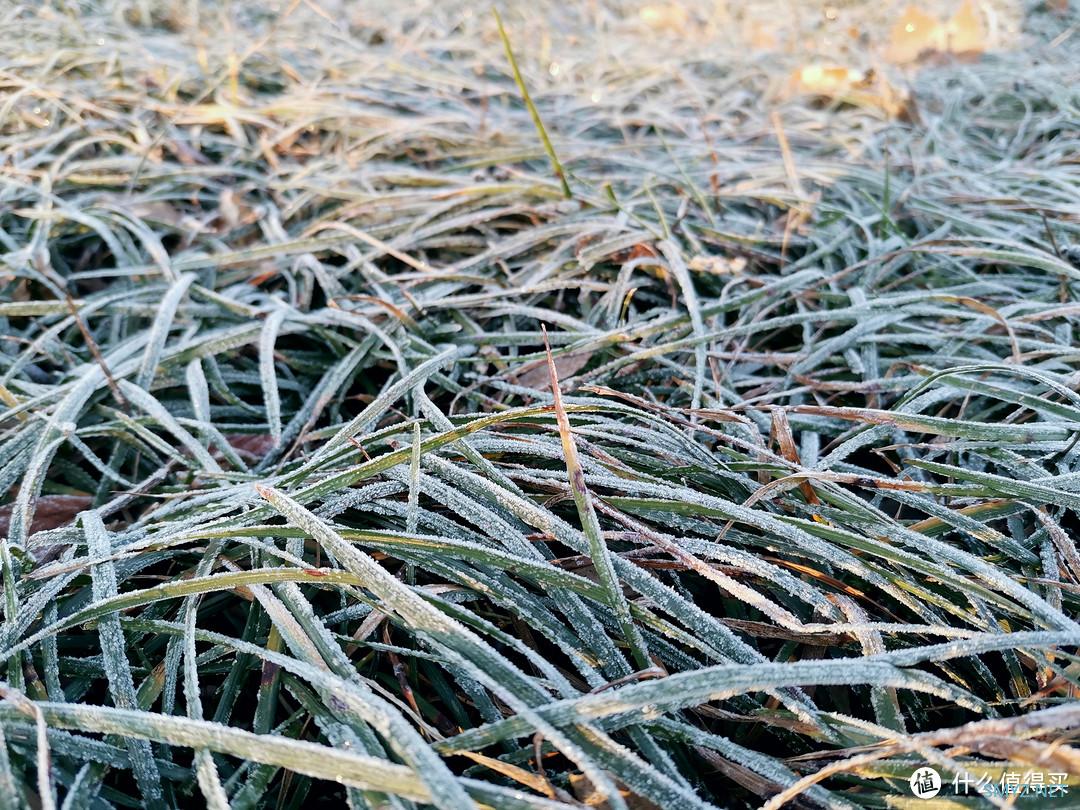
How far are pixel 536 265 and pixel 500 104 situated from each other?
1.17 m

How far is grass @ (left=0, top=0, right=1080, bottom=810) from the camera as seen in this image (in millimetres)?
664

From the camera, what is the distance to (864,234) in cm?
156

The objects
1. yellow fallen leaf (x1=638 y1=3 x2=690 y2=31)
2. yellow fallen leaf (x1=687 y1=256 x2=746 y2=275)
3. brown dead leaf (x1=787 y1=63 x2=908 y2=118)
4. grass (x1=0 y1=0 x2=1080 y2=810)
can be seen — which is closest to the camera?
grass (x1=0 y1=0 x2=1080 y2=810)

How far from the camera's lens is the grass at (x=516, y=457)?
66 cm

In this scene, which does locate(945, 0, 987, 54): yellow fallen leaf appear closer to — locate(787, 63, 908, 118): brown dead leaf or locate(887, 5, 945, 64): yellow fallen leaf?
locate(887, 5, 945, 64): yellow fallen leaf

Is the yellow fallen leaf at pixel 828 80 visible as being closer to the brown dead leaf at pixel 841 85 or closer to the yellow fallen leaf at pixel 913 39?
the brown dead leaf at pixel 841 85

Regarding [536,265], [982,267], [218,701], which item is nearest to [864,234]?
[982,267]

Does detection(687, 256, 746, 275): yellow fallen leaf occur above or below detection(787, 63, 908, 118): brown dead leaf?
below

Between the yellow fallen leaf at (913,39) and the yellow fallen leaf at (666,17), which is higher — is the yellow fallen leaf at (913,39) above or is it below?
below

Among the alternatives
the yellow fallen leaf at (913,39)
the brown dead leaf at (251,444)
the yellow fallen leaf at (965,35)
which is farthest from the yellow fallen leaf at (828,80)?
the brown dead leaf at (251,444)

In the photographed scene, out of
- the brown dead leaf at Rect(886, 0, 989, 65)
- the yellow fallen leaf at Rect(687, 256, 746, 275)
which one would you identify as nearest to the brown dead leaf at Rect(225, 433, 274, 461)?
the yellow fallen leaf at Rect(687, 256, 746, 275)

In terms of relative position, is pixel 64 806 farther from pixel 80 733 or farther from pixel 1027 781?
pixel 1027 781

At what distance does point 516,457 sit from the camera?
968 mm

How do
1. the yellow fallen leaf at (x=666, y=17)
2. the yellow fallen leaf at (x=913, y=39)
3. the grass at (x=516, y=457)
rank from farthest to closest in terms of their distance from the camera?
1. the yellow fallen leaf at (x=666, y=17)
2. the yellow fallen leaf at (x=913, y=39)
3. the grass at (x=516, y=457)
